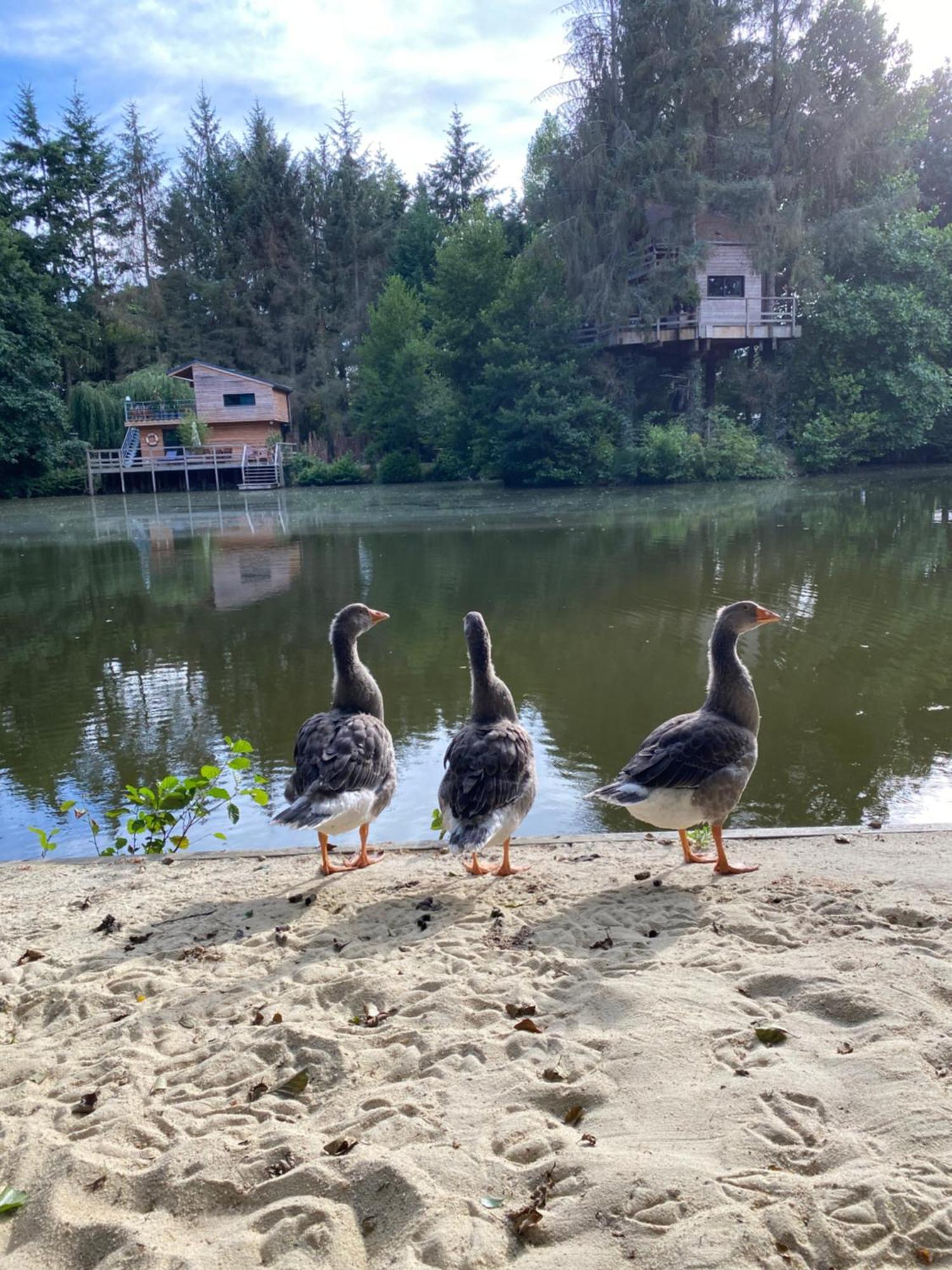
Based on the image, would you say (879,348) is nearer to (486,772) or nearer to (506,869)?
(506,869)

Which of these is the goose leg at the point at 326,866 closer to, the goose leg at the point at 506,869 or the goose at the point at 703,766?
the goose leg at the point at 506,869

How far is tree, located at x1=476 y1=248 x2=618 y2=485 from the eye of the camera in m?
40.1

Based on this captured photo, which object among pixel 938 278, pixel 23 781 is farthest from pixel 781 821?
pixel 938 278

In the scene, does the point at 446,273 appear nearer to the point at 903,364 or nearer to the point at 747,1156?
the point at 903,364

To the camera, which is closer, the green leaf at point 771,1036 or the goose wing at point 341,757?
the green leaf at point 771,1036

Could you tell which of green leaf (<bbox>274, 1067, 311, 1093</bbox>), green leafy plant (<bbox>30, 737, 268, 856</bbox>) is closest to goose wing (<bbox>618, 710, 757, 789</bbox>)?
green leaf (<bbox>274, 1067, 311, 1093</bbox>)

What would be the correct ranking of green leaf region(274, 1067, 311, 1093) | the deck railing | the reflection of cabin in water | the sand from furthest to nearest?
the deck railing < the reflection of cabin in water < green leaf region(274, 1067, 311, 1093) < the sand

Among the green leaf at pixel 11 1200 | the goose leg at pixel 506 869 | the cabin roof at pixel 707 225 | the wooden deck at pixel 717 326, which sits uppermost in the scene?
the cabin roof at pixel 707 225

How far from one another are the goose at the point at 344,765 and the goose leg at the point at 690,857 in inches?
78.1

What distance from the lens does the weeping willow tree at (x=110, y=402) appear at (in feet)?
170

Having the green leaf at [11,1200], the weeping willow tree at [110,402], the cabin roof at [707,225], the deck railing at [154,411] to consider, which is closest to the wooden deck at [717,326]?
the cabin roof at [707,225]

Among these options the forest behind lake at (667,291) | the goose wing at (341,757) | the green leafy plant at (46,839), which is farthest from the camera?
the forest behind lake at (667,291)

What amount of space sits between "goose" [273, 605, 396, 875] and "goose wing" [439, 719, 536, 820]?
1.60 ft

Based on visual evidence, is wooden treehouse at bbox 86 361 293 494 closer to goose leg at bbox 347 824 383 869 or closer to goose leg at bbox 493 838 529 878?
goose leg at bbox 347 824 383 869
